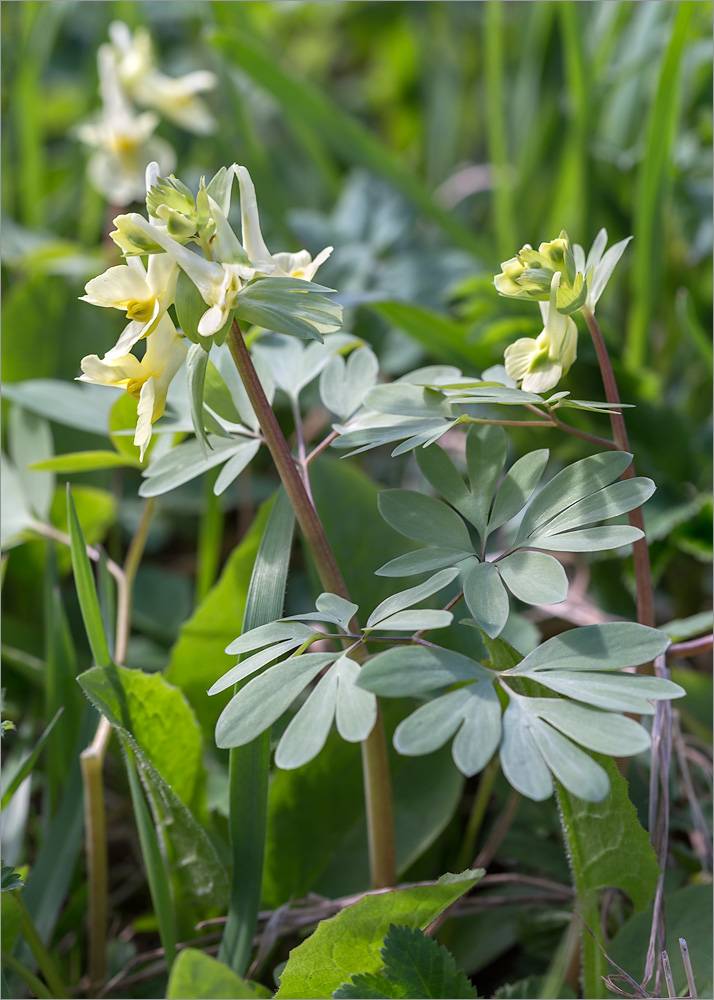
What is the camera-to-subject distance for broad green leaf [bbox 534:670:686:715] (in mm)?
405

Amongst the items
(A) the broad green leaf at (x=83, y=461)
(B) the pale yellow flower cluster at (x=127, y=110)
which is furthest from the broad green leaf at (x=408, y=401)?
(B) the pale yellow flower cluster at (x=127, y=110)

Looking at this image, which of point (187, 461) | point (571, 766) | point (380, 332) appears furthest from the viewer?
point (380, 332)

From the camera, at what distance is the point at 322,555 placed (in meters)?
0.54

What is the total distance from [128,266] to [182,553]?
0.84 metres

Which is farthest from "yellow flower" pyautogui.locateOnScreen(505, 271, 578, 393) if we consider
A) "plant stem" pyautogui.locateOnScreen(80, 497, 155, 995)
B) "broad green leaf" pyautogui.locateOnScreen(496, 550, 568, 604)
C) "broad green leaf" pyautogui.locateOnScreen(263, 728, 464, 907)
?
"plant stem" pyautogui.locateOnScreen(80, 497, 155, 995)

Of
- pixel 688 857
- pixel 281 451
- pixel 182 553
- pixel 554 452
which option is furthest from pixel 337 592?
pixel 182 553

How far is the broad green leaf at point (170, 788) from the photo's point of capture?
0.58 m

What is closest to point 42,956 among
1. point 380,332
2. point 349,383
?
point 349,383

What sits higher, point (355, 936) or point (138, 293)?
point (138, 293)

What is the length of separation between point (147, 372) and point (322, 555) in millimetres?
160

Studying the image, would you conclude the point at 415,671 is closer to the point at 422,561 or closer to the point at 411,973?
the point at 422,561

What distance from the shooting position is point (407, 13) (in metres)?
1.89

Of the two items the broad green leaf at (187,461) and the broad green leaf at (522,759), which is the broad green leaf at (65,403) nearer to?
the broad green leaf at (187,461)

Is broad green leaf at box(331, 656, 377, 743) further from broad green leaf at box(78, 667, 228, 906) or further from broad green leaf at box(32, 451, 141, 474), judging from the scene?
broad green leaf at box(32, 451, 141, 474)
